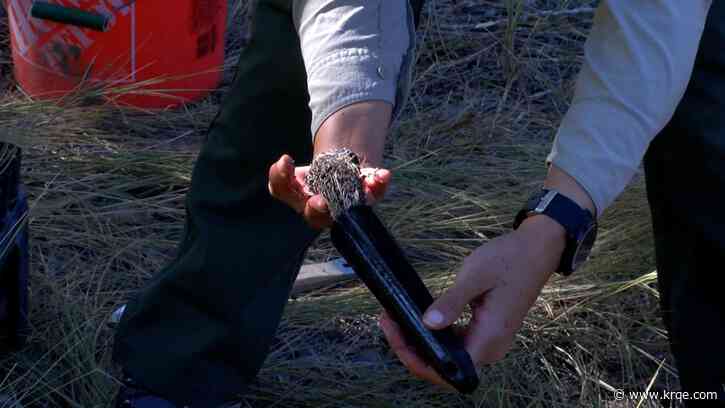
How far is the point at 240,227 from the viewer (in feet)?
4.81

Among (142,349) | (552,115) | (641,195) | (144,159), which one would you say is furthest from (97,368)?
(552,115)

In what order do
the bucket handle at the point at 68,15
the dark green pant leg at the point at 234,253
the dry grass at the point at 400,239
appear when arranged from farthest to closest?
the bucket handle at the point at 68,15 → the dry grass at the point at 400,239 → the dark green pant leg at the point at 234,253

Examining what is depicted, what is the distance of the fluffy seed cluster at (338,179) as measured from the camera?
96cm

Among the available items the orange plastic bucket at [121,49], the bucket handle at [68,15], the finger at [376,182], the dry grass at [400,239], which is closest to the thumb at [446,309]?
the finger at [376,182]

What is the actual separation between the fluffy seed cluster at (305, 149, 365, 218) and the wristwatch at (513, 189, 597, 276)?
0.19 meters

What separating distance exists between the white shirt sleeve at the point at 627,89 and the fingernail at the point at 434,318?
220 millimetres

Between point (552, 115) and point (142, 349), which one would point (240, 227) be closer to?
point (142, 349)

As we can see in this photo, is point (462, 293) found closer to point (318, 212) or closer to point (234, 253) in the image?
point (318, 212)

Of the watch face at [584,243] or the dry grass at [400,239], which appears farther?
the dry grass at [400,239]

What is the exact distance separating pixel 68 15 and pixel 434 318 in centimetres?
148

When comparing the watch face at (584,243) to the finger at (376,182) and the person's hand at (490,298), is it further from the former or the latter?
the finger at (376,182)

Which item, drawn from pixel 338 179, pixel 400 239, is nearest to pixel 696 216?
pixel 338 179

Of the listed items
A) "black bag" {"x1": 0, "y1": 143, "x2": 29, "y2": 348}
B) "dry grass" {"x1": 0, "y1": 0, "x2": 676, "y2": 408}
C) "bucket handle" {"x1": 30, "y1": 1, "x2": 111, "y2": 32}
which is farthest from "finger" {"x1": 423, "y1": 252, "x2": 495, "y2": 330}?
"bucket handle" {"x1": 30, "y1": 1, "x2": 111, "y2": 32}

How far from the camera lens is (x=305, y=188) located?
100 cm
